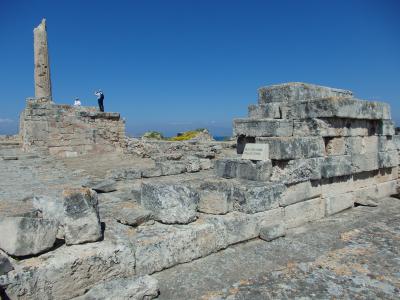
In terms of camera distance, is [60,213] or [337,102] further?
[337,102]

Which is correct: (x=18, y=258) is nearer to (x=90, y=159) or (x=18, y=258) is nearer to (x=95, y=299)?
(x=95, y=299)

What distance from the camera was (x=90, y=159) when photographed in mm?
12609

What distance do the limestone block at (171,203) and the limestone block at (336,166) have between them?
2374 millimetres

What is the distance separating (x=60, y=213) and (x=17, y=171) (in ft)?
24.5

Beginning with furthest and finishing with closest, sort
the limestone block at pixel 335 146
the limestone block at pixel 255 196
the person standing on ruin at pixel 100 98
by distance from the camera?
1. the person standing on ruin at pixel 100 98
2. the limestone block at pixel 335 146
3. the limestone block at pixel 255 196

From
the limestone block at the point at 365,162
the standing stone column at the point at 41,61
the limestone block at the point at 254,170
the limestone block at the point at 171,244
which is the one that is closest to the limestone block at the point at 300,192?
the limestone block at the point at 254,170

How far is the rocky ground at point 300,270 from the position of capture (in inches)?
116

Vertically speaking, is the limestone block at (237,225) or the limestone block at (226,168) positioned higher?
the limestone block at (226,168)

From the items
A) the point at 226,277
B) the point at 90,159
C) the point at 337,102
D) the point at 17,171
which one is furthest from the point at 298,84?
the point at 90,159

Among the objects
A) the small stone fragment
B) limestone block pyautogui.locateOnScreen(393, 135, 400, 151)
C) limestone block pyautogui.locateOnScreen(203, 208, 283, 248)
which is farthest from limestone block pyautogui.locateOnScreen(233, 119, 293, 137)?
limestone block pyautogui.locateOnScreen(393, 135, 400, 151)

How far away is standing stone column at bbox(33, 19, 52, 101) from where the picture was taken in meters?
19.4

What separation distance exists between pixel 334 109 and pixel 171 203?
3001mm

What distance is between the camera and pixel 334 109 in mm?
5188

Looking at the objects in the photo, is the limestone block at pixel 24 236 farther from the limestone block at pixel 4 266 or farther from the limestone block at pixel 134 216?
the limestone block at pixel 134 216
